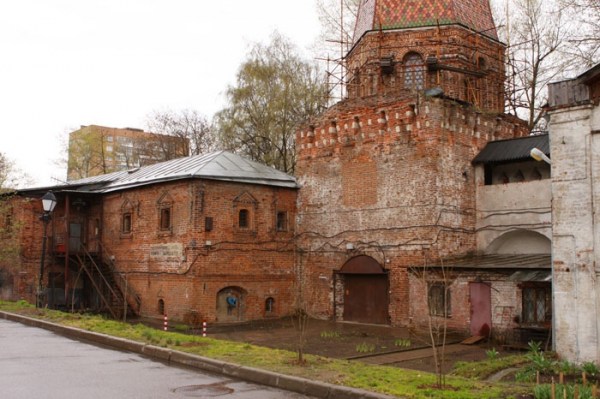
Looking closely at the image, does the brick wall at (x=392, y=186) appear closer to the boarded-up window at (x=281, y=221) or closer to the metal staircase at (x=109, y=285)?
the boarded-up window at (x=281, y=221)

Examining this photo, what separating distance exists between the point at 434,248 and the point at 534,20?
1491cm

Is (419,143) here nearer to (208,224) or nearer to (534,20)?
(208,224)

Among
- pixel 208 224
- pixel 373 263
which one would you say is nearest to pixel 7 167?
pixel 208 224

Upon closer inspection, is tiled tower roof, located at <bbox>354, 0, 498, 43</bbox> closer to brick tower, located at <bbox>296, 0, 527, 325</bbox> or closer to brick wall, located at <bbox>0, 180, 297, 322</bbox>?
brick tower, located at <bbox>296, 0, 527, 325</bbox>

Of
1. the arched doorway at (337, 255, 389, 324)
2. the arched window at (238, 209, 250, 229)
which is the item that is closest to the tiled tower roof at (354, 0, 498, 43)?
the arched window at (238, 209, 250, 229)

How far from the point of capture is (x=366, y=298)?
860 inches

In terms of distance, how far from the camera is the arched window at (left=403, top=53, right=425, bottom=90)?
23766 mm

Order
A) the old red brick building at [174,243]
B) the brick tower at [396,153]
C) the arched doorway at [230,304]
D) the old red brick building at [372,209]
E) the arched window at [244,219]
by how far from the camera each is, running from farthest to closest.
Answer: the arched window at [244,219] → the arched doorway at [230,304] → the old red brick building at [174,243] → the brick tower at [396,153] → the old red brick building at [372,209]

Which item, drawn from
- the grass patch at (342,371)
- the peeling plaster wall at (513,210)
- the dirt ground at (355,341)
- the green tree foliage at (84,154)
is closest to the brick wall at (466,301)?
the dirt ground at (355,341)

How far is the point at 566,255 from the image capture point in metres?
11.7

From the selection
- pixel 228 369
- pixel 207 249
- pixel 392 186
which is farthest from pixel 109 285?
pixel 228 369

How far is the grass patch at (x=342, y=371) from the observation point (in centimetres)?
873

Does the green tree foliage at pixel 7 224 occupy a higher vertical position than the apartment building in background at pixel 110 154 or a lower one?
lower

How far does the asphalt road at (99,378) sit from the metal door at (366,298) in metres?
10.6
